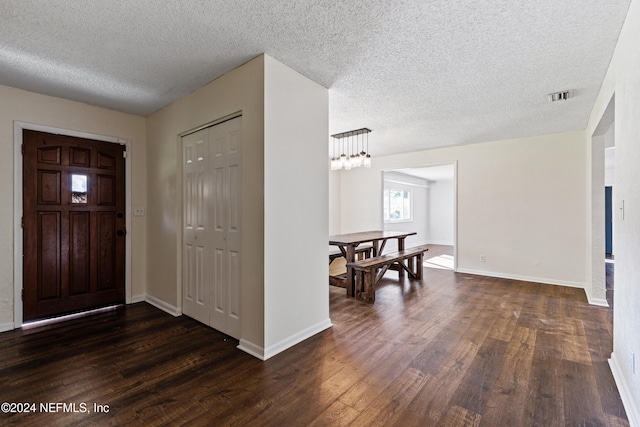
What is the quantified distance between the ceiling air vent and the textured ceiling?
0.08 meters

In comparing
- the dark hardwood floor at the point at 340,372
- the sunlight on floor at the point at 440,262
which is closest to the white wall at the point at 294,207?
the dark hardwood floor at the point at 340,372

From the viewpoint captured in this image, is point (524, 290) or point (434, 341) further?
point (524, 290)

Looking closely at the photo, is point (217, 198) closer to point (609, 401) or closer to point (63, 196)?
point (63, 196)

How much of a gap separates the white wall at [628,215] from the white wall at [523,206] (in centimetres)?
265

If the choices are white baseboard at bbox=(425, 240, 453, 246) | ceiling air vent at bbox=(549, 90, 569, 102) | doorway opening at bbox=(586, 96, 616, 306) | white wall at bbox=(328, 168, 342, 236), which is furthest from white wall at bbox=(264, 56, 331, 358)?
white baseboard at bbox=(425, 240, 453, 246)

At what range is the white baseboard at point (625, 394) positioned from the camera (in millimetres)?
1564

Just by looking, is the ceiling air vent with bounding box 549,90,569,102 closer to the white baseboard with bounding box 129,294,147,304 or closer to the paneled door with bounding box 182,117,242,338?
the paneled door with bounding box 182,117,242,338

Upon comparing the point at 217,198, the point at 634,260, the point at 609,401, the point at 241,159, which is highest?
the point at 241,159

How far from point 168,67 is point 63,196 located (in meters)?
1.96

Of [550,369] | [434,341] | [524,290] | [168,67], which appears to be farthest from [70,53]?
[524,290]

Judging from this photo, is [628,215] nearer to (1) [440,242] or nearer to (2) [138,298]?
(2) [138,298]

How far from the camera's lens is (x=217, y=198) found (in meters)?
2.84

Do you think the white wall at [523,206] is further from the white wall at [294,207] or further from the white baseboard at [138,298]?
the white baseboard at [138,298]

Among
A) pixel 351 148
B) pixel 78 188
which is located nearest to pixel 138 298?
pixel 78 188
